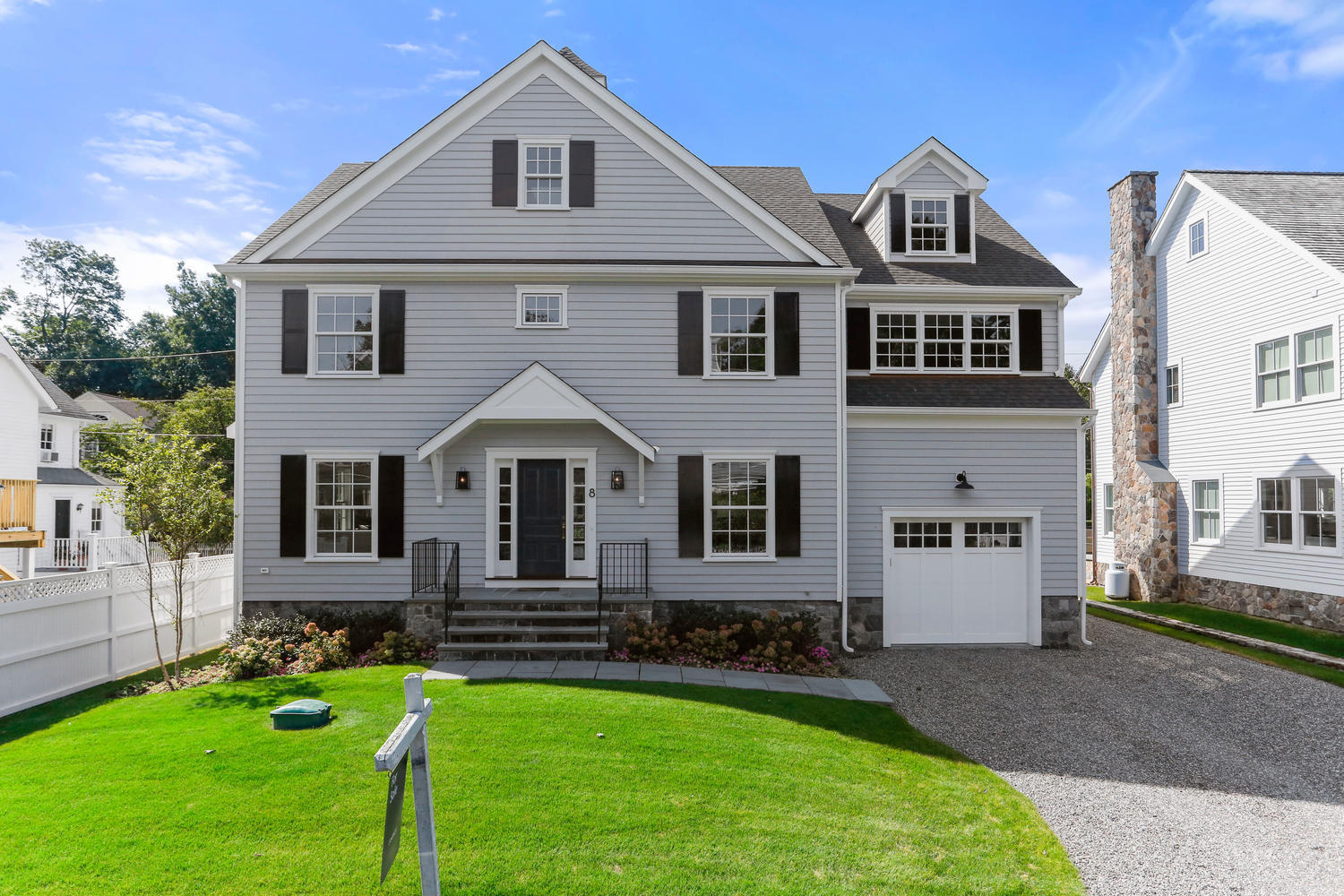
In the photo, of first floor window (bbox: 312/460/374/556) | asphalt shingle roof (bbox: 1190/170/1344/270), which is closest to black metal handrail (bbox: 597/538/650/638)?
first floor window (bbox: 312/460/374/556)

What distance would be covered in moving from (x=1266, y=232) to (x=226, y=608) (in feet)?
71.5

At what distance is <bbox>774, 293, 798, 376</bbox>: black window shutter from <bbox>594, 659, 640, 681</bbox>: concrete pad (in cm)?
528

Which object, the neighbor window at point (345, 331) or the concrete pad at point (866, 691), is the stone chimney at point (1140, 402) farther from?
the neighbor window at point (345, 331)

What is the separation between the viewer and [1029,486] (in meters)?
12.2

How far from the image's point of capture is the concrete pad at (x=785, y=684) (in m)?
9.24

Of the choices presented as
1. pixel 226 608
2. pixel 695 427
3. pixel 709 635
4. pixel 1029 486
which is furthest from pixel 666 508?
pixel 226 608

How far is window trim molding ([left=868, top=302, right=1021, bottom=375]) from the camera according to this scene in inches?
507

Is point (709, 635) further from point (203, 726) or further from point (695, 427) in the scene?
point (203, 726)

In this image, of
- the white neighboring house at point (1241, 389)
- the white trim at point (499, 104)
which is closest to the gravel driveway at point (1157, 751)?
the white neighboring house at point (1241, 389)

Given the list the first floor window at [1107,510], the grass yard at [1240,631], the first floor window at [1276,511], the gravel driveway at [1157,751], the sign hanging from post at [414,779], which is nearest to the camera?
the sign hanging from post at [414,779]

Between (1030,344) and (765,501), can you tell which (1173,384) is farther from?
(765,501)

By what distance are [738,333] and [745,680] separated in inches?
221

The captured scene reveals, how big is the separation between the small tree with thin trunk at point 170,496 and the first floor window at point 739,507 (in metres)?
7.37

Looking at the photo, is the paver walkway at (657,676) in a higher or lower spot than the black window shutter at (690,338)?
lower
